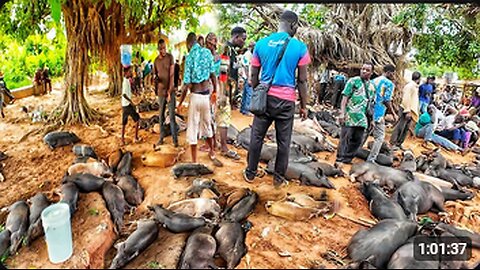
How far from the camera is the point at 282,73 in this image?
2.84 m

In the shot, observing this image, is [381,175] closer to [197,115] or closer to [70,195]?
[197,115]

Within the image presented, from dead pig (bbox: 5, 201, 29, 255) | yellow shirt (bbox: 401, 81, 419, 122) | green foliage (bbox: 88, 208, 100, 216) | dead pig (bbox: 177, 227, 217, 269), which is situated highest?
yellow shirt (bbox: 401, 81, 419, 122)

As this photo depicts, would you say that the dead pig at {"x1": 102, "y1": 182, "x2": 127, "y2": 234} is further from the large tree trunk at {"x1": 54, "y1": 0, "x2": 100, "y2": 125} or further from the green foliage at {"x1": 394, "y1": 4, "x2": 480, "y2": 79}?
the green foliage at {"x1": 394, "y1": 4, "x2": 480, "y2": 79}

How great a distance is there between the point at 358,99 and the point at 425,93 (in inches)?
156

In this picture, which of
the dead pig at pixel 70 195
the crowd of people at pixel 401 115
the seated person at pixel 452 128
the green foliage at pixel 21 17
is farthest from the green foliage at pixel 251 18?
the dead pig at pixel 70 195

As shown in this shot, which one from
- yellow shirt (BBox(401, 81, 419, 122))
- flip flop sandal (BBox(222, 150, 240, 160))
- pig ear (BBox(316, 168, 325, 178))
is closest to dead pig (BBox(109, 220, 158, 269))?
flip flop sandal (BBox(222, 150, 240, 160))

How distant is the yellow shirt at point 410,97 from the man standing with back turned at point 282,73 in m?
3.70

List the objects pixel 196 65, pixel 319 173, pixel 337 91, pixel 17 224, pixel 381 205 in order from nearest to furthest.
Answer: pixel 17 224 < pixel 381 205 < pixel 196 65 < pixel 319 173 < pixel 337 91

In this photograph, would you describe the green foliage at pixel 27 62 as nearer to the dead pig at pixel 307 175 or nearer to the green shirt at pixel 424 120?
the dead pig at pixel 307 175

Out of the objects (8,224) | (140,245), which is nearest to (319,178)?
(140,245)

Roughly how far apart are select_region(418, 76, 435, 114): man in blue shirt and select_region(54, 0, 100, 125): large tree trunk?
679 centimetres

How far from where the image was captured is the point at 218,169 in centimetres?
404

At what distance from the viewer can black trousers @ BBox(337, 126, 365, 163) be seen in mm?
4297

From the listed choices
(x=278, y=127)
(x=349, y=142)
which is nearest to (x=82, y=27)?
(x=278, y=127)
